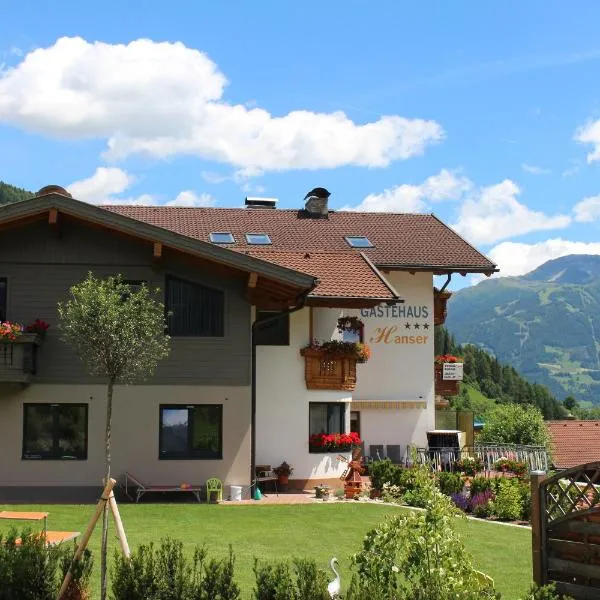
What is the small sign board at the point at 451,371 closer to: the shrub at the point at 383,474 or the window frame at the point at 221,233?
the window frame at the point at 221,233

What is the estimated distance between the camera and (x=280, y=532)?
53.6ft

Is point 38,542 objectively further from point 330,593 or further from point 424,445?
point 424,445

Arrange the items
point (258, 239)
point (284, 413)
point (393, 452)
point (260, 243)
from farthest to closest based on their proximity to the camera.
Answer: point (258, 239)
point (260, 243)
point (393, 452)
point (284, 413)

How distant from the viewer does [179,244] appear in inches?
840

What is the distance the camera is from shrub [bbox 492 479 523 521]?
61.8 ft

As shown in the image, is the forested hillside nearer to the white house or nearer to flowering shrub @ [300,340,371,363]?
flowering shrub @ [300,340,371,363]

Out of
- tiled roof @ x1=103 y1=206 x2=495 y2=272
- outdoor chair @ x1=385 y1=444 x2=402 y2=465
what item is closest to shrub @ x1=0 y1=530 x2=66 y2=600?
outdoor chair @ x1=385 y1=444 x2=402 y2=465

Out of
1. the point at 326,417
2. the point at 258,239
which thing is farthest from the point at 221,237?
the point at 326,417

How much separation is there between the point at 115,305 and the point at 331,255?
1297 cm

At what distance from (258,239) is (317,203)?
4569mm

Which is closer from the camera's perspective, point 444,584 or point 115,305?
point 444,584

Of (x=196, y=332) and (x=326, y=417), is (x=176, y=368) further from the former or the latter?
(x=326, y=417)

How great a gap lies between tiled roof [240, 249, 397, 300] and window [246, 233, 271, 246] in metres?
4.89

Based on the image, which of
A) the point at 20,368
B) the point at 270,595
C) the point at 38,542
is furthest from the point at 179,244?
the point at 270,595
